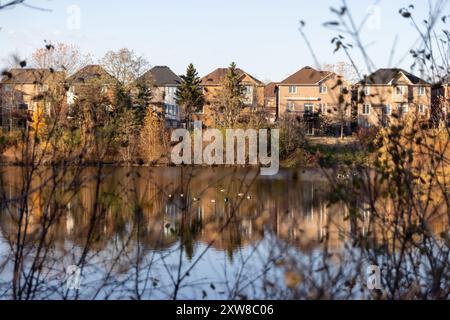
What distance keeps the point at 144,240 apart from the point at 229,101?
2794 cm

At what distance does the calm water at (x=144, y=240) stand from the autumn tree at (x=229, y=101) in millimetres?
21564

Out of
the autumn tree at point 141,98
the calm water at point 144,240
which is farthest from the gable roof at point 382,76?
the autumn tree at point 141,98

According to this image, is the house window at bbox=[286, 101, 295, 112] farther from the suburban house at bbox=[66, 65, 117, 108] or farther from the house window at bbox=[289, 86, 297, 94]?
the suburban house at bbox=[66, 65, 117, 108]

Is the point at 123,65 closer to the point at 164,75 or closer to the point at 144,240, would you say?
the point at 164,75

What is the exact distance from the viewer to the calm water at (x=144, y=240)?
3.93m

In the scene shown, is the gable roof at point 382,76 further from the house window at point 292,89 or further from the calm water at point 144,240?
the house window at point 292,89

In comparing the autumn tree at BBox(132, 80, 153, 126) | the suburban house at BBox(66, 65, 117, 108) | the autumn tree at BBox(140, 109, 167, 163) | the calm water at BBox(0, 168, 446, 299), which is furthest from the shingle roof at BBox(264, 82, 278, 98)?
the calm water at BBox(0, 168, 446, 299)

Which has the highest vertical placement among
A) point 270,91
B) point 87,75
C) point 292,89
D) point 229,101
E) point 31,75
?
point 270,91

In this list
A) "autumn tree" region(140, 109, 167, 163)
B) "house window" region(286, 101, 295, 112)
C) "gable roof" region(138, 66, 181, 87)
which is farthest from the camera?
"house window" region(286, 101, 295, 112)

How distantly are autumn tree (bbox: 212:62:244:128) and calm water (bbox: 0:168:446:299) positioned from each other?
70.7 feet

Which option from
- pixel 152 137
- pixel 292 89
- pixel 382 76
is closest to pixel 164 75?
pixel 292 89

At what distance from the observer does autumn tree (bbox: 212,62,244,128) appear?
31.6 meters

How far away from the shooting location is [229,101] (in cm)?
3353
